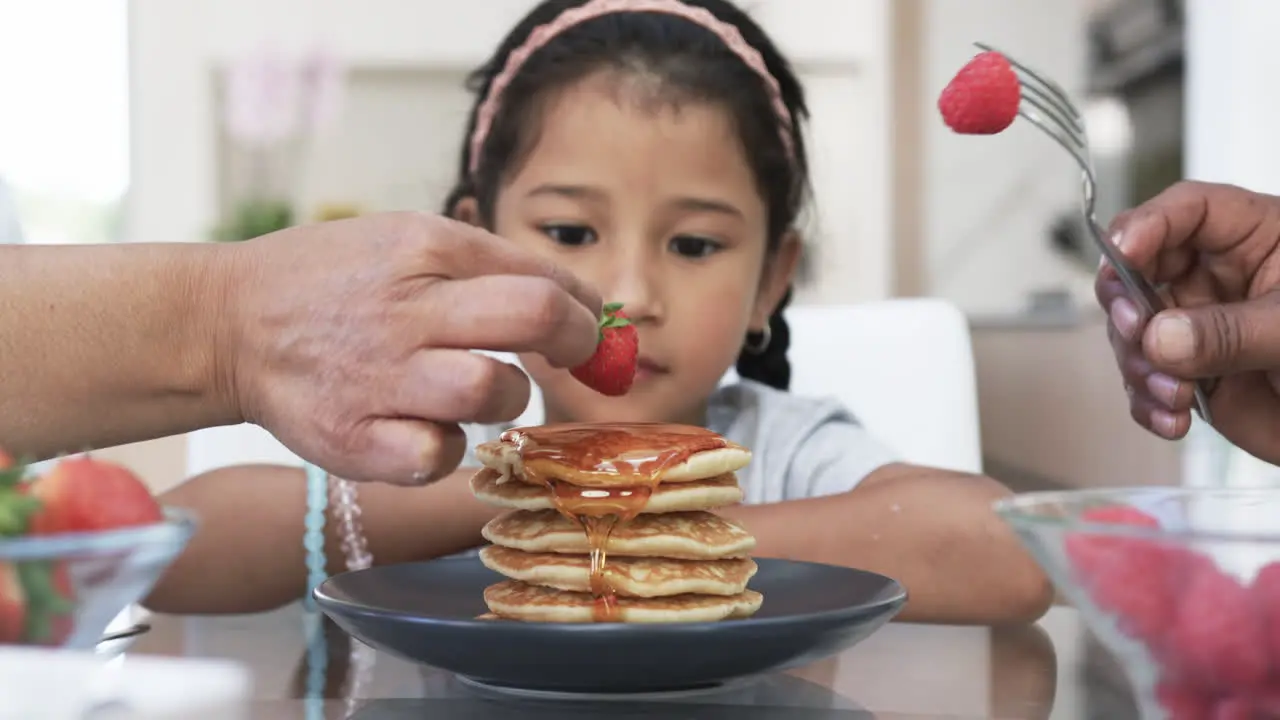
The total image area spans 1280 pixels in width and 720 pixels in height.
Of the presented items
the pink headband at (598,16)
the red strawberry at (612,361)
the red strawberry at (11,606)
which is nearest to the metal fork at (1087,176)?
the red strawberry at (612,361)

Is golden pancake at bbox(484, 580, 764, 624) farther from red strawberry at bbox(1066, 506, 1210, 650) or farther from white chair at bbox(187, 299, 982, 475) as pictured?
white chair at bbox(187, 299, 982, 475)

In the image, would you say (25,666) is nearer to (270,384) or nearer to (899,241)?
(270,384)

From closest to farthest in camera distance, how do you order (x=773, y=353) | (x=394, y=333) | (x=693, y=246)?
(x=394, y=333)
(x=693, y=246)
(x=773, y=353)

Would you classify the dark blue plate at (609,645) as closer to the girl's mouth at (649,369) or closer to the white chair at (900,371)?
the girl's mouth at (649,369)

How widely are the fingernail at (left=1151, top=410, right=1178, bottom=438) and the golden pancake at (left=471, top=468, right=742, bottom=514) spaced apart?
530 millimetres

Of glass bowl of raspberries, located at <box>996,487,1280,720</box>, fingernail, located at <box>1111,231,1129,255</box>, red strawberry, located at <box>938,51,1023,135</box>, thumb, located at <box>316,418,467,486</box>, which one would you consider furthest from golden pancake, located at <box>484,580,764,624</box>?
fingernail, located at <box>1111,231,1129,255</box>

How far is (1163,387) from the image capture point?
1.22 metres

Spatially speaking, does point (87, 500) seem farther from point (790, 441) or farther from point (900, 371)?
point (900, 371)

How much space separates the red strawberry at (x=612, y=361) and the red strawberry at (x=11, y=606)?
1.45ft

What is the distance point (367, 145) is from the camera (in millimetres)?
4543

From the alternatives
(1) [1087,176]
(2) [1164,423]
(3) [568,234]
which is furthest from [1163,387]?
(3) [568,234]

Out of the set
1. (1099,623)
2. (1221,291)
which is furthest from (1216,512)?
(1221,291)

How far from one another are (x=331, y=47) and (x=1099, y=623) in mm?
4249

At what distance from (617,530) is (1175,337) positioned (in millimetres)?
542
